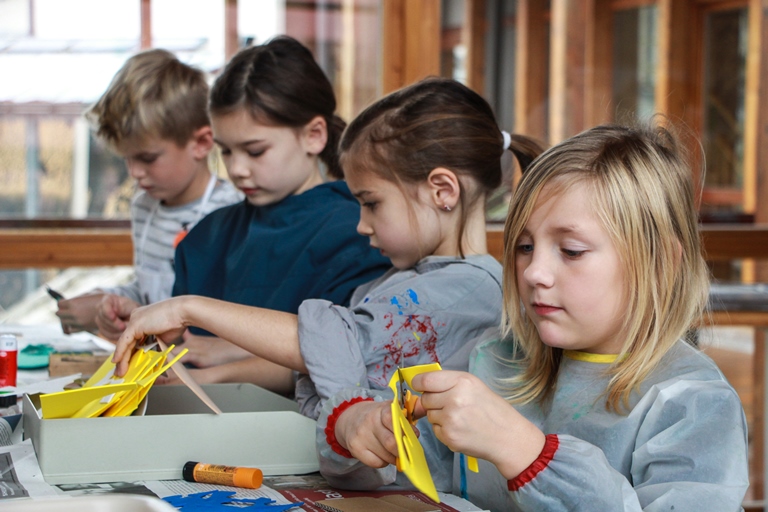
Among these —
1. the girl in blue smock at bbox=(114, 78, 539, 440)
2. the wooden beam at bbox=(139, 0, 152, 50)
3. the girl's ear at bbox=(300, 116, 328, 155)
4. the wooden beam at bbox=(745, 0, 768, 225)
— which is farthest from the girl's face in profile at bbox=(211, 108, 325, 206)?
the wooden beam at bbox=(745, 0, 768, 225)

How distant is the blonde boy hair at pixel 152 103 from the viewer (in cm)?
210

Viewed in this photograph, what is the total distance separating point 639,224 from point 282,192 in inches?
33.9

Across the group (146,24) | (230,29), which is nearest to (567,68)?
(230,29)

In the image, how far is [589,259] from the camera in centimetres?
89

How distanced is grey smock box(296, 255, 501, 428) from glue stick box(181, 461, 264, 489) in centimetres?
19

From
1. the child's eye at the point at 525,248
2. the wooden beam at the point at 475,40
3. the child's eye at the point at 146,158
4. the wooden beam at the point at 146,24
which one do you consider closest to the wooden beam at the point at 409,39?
the wooden beam at the point at 475,40

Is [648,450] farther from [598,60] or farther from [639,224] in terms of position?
[598,60]

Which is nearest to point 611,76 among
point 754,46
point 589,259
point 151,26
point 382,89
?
point 754,46

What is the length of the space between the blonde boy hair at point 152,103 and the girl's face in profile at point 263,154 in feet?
1.77

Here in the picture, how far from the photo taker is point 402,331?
1.13 meters

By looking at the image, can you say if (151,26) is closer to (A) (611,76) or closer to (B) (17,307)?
(B) (17,307)

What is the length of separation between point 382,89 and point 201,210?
1.37m

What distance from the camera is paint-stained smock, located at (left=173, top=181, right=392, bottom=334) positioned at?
57.1 inches

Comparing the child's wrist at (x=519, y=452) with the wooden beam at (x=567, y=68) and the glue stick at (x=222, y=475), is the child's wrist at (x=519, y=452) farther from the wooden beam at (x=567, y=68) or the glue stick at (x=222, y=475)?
the wooden beam at (x=567, y=68)
